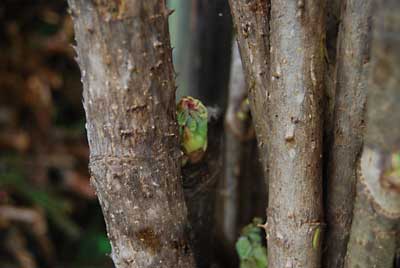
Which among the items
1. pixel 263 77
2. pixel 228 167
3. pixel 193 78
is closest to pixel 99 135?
pixel 263 77

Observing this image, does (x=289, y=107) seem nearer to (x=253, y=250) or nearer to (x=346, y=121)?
(x=346, y=121)

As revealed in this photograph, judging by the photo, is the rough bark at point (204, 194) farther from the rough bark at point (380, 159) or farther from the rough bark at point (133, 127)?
the rough bark at point (380, 159)

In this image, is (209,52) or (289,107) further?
(209,52)

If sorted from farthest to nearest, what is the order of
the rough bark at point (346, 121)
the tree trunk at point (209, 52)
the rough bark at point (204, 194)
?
→ the tree trunk at point (209, 52), the rough bark at point (204, 194), the rough bark at point (346, 121)

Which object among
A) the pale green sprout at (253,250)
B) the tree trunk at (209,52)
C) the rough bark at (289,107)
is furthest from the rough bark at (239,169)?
the rough bark at (289,107)

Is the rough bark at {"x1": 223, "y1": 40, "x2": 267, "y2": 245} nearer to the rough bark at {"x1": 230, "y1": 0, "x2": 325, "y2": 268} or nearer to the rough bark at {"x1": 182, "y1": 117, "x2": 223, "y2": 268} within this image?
the rough bark at {"x1": 182, "y1": 117, "x2": 223, "y2": 268}

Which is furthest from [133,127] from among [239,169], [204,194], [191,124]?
[239,169]

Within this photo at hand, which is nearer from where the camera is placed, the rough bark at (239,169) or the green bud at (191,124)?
the green bud at (191,124)
